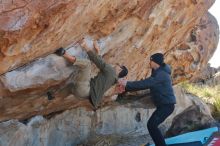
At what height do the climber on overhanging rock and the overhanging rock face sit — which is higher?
the overhanging rock face

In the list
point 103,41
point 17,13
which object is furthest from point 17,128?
point 17,13

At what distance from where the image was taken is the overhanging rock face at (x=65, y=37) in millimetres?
7824

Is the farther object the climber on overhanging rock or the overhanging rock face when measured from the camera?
the climber on overhanging rock

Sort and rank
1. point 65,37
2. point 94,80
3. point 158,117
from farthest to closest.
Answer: point 158,117 < point 94,80 < point 65,37

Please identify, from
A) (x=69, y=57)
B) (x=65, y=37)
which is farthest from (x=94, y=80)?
(x=65, y=37)

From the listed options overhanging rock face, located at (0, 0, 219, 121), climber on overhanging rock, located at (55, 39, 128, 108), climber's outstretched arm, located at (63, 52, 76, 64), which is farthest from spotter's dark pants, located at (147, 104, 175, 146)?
climber's outstretched arm, located at (63, 52, 76, 64)

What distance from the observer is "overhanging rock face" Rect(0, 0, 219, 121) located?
7.82m

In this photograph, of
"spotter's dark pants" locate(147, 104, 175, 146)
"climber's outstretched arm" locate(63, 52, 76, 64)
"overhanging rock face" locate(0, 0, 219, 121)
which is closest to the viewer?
"overhanging rock face" locate(0, 0, 219, 121)

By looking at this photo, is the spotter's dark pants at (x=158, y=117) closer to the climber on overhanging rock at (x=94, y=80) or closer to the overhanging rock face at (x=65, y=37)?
the climber on overhanging rock at (x=94, y=80)

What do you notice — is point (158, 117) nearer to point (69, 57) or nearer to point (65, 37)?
point (69, 57)

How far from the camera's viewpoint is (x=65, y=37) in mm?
8719

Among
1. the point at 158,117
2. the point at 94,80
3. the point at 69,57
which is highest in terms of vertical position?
the point at 69,57

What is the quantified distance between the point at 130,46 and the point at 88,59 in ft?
6.28

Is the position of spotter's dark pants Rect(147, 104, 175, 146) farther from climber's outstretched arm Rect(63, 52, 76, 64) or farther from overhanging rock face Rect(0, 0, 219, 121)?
climber's outstretched arm Rect(63, 52, 76, 64)
